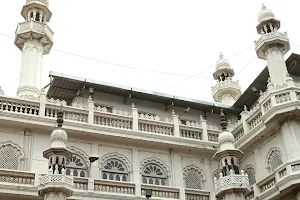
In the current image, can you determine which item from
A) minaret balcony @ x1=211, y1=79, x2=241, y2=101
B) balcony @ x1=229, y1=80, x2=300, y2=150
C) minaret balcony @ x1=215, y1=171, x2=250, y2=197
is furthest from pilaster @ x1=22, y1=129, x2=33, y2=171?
minaret balcony @ x1=211, y1=79, x2=241, y2=101

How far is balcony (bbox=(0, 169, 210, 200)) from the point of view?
18.6 metres

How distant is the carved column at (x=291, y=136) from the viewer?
1987 cm

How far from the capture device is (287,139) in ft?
66.4

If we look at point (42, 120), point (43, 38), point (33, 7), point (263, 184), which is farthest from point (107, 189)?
point (33, 7)

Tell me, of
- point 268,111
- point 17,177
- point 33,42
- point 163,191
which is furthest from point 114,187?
point 33,42

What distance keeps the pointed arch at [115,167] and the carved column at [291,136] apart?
22.9ft

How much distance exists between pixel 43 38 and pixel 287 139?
47.3 feet

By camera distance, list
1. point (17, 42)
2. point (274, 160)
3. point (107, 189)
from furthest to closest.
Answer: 1. point (17, 42)
2. point (274, 160)
3. point (107, 189)

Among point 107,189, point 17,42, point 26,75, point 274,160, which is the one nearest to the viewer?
point 107,189

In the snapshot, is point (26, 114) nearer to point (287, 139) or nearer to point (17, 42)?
point (17, 42)

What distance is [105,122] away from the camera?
2211 centimetres

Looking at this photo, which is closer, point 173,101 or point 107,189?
point 107,189

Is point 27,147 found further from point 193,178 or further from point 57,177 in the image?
point 193,178

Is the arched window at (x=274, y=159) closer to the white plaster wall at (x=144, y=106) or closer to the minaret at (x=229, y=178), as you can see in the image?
the minaret at (x=229, y=178)
